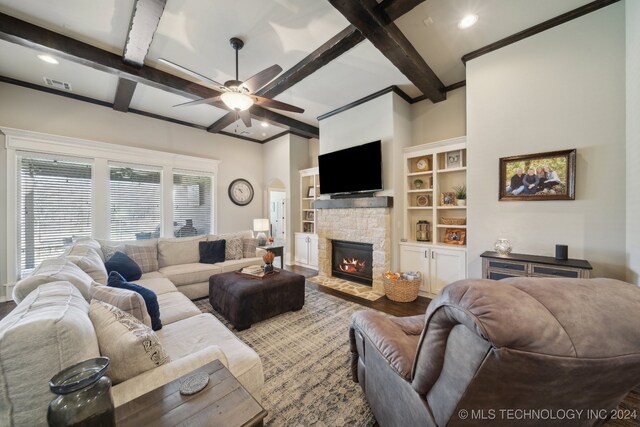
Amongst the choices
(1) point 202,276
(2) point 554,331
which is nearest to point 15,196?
(1) point 202,276

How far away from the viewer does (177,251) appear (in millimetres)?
3846

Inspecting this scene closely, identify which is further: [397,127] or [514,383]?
[397,127]

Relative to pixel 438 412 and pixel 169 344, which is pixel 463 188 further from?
pixel 169 344

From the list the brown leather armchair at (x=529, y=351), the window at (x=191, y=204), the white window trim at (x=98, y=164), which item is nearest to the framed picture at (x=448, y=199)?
the brown leather armchair at (x=529, y=351)

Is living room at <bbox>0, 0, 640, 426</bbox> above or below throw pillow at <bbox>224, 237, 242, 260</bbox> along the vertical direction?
above

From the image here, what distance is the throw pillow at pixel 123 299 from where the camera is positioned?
1472mm

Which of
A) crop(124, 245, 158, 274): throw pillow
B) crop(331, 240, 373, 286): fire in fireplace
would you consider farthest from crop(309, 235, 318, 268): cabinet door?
crop(124, 245, 158, 274): throw pillow

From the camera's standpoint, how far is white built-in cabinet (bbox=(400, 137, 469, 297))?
3.46m

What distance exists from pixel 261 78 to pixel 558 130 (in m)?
3.27

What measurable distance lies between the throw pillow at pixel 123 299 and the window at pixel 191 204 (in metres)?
3.98

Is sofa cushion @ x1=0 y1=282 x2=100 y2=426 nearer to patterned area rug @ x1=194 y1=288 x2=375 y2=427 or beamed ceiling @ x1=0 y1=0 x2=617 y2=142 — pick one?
patterned area rug @ x1=194 y1=288 x2=375 y2=427

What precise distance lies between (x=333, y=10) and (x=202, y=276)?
377cm

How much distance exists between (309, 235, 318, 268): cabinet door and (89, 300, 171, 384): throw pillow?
4253 mm

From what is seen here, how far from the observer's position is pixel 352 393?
68.9 inches
